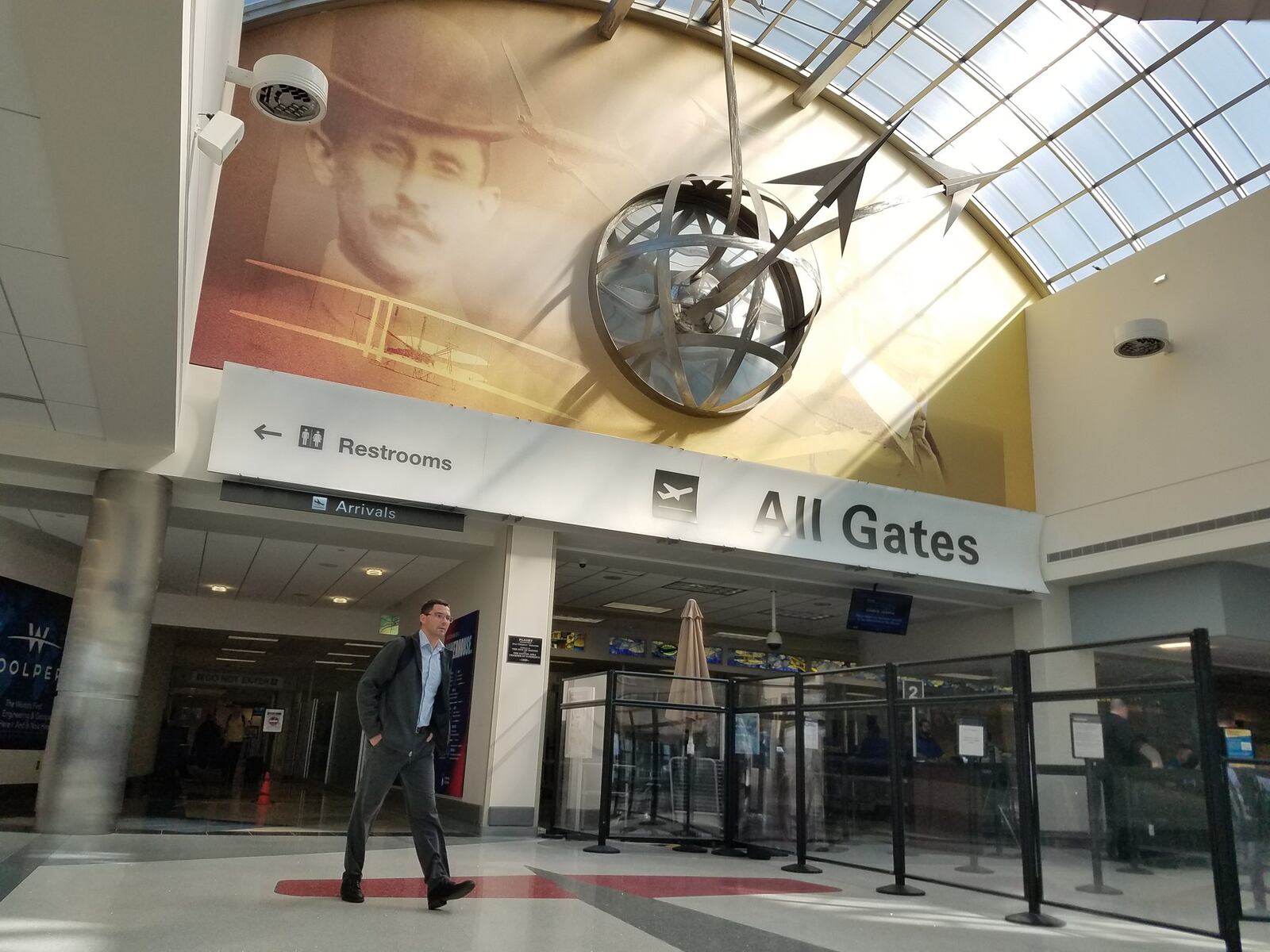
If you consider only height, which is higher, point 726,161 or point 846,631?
point 726,161

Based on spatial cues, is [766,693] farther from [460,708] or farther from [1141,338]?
[1141,338]

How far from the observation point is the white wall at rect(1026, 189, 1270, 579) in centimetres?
1251

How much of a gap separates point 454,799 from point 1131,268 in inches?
491

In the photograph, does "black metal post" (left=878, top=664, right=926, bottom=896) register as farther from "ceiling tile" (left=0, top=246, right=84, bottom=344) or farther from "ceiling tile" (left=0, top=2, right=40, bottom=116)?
"ceiling tile" (left=0, top=2, right=40, bottom=116)

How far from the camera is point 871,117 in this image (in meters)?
16.0

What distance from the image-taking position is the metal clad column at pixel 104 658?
28.5 feet

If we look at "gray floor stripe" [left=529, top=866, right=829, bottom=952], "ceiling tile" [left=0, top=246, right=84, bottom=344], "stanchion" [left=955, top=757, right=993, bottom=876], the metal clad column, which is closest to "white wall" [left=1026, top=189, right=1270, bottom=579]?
"stanchion" [left=955, top=757, right=993, bottom=876]

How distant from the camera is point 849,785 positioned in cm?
816

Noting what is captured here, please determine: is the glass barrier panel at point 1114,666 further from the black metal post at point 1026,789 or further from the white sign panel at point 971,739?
the white sign panel at point 971,739

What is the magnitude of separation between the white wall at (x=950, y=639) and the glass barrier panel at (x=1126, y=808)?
8.41 meters

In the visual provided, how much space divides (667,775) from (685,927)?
4.82 meters

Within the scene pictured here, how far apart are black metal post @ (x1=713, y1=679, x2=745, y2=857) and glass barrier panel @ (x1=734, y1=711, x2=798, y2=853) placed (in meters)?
0.04

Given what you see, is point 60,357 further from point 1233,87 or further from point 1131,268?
point 1233,87

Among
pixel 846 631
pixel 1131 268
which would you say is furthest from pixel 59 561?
pixel 1131 268
